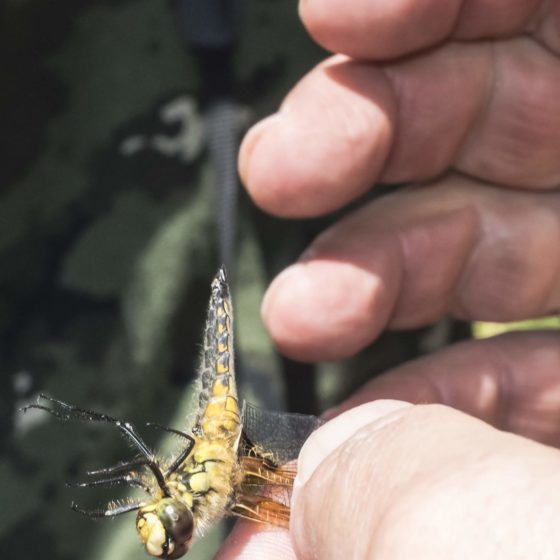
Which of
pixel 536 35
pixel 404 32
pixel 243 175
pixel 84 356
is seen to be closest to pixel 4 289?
pixel 84 356

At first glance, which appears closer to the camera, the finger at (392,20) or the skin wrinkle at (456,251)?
the finger at (392,20)

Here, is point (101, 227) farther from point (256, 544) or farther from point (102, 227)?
point (256, 544)

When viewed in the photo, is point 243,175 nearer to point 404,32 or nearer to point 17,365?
point 404,32

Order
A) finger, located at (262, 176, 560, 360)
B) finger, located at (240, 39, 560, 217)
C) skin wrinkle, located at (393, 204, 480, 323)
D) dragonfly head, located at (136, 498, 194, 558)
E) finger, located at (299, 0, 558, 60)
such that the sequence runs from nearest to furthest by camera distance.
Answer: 1. dragonfly head, located at (136, 498, 194, 558)
2. finger, located at (299, 0, 558, 60)
3. finger, located at (240, 39, 560, 217)
4. finger, located at (262, 176, 560, 360)
5. skin wrinkle, located at (393, 204, 480, 323)

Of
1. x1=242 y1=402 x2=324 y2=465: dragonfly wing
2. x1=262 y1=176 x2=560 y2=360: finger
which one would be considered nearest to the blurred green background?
x1=262 y1=176 x2=560 y2=360: finger

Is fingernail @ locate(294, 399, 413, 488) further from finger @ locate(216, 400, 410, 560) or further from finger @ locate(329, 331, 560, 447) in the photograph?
finger @ locate(329, 331, 560, 447)

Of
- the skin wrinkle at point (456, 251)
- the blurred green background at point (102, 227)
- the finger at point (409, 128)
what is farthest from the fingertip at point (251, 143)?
the blurred green background at point (102, 227)

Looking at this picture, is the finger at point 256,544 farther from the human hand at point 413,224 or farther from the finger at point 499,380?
the finger at point 499,380
